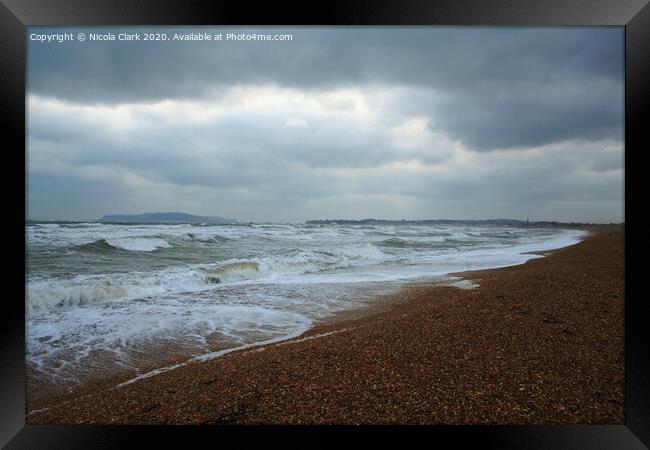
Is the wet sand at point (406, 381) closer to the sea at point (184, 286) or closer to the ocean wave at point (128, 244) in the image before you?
the sea at point (184, 286)

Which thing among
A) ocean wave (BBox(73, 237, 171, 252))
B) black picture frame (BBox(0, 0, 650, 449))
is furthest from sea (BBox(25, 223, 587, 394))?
black picture frame (BBox(0, 0, 650, 449))

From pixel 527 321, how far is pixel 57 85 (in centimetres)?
416

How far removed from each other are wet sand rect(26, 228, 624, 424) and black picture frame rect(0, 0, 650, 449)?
8 centimetres

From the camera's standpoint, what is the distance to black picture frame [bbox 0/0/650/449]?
69.9 inches

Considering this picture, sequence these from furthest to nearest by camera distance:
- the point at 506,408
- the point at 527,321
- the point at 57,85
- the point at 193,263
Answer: the point at 193,263
the point at 527,321
the point at 57,85
the point at 506,408

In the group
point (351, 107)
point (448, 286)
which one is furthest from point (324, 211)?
point (448, 286)

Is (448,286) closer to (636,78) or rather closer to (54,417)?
(636,78)

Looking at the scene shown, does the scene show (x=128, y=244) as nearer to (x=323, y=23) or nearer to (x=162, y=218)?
(x=162, y=218)

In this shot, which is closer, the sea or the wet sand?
the wet sand

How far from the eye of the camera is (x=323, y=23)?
5.90 ft

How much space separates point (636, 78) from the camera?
1817 mm

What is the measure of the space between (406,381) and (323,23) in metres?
2.29

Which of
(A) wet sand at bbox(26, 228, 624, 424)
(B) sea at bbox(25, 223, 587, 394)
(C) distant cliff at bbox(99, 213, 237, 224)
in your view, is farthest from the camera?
(C) distant cliff at bbox(99, 213, 237, 224)

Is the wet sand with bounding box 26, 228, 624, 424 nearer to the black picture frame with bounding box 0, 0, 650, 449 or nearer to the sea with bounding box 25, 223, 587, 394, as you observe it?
the black picture frame with bounding box 0, 0, 650, 449
